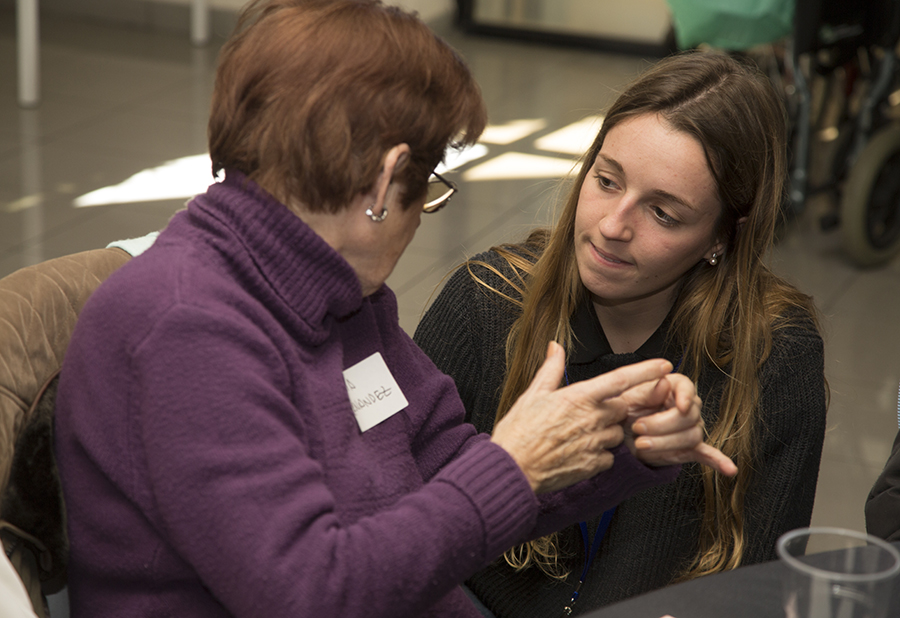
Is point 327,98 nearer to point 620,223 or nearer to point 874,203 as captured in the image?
point 620,223

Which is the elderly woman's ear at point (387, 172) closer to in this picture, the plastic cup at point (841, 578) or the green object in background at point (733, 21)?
the plastic cup at point (841, 578)

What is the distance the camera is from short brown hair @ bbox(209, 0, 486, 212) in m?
0.98

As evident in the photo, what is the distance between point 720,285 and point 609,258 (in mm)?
210

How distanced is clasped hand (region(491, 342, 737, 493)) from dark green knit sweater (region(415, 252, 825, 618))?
0.36m

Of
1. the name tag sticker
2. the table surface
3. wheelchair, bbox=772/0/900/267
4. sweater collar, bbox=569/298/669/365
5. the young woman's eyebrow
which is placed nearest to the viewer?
the table surface

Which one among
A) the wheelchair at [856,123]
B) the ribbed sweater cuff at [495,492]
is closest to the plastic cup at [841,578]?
the ribbed sweater cuff at [495,492]

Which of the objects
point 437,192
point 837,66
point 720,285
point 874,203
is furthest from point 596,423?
point 837,66

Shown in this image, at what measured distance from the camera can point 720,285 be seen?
1.60 meters

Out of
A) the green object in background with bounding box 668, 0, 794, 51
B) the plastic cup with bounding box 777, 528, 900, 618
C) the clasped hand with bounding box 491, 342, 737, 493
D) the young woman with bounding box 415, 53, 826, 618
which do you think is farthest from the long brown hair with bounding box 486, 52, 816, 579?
the green object in background with bounding box 668, 0, 794, 51

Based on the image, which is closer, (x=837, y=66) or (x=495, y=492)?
(x=495, y=492)

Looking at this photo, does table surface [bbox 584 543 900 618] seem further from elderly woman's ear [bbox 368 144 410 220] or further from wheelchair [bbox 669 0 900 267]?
wheelchair [bbox 669 0 900 267]

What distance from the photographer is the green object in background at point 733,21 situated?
3572 millimetres

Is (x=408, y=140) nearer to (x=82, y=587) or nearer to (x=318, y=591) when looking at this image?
(x=318, y=591)

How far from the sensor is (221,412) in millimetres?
Answer: 890
